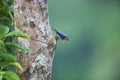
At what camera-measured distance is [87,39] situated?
7203 millimetres

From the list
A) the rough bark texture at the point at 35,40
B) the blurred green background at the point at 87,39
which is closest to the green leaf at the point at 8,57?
the rough bark texture at the point at 35,40

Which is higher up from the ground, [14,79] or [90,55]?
[14,79]

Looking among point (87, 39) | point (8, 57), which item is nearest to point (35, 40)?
point (8, 57)

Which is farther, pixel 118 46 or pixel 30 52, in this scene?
pixel 118 46

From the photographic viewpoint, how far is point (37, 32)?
58.1 inches

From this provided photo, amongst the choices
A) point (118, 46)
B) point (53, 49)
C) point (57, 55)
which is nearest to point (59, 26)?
point (57, 55)

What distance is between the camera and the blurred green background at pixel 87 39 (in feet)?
22.8

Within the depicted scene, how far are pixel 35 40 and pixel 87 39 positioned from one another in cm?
576

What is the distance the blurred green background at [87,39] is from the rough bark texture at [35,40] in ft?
17.8

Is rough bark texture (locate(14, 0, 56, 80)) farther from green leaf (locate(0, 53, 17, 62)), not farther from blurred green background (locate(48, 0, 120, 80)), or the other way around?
blurred green background (locate(48, 0, 120, 80))

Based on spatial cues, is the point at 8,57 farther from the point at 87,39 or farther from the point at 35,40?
the point at 87,39

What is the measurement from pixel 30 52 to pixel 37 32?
0.40ft

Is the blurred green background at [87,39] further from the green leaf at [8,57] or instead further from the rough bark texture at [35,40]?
the green leaf at [8,57]

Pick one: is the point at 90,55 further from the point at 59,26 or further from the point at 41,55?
the point at 41,55
